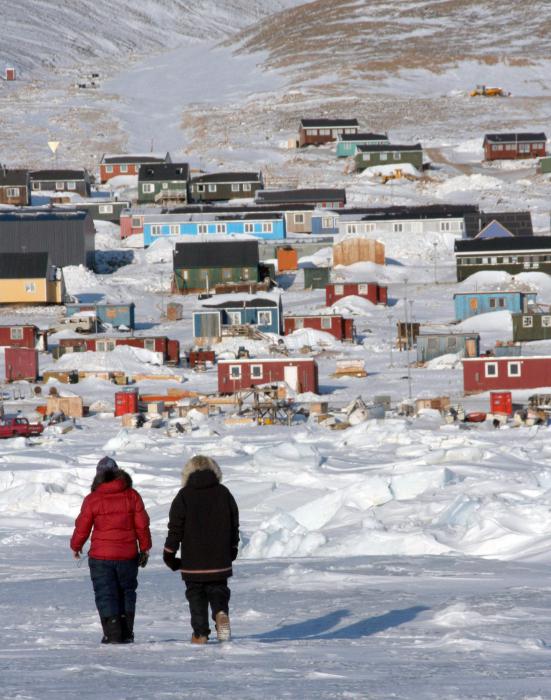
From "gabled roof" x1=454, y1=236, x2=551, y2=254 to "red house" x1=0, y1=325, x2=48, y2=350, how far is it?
1755cm

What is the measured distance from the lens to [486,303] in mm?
45875

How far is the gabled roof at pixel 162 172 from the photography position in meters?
74.2

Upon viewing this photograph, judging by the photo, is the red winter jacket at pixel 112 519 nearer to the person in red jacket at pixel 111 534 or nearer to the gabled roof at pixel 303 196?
the person in red jacket at pixel 111 534

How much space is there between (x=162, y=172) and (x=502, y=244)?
1011 inches

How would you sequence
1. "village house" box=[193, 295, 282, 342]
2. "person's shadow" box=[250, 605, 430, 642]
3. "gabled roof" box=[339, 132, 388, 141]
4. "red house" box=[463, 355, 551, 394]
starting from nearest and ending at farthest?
"person's shadow" box=[250, 605, 430, 642] < "red house" box=[463, 355, 551, 394] < "village house" box=[193, 295, 282, 342] < "gabled roof" box=[339, 132, 388, 141]

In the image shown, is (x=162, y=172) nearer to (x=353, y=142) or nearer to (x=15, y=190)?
(x=15, y=190)

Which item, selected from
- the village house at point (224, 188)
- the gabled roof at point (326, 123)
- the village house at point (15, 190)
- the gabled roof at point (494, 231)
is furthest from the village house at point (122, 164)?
the gabled roof at point (494, 231)

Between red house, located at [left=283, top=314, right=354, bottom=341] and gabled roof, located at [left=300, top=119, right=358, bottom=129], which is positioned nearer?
red house, located at [left=283, top=314, right=354, bottom=341]

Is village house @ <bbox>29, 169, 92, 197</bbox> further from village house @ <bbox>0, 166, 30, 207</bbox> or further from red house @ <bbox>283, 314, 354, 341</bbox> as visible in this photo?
red house @ <bbox>283, 314, 354, 341</bbox>

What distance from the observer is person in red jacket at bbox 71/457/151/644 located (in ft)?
23.7

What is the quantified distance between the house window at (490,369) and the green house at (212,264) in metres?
20.3

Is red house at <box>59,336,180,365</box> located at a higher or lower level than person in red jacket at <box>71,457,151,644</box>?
higher

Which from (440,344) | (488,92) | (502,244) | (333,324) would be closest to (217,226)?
(502,244)

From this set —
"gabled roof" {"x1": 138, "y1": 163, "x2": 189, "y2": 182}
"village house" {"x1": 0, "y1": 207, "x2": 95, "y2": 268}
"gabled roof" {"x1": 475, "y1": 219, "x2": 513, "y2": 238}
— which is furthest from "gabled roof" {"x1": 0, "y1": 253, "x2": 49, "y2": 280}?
"gabled roof" {"x1": 138, "y1": 163, "x2": 189, "y2": 182}
